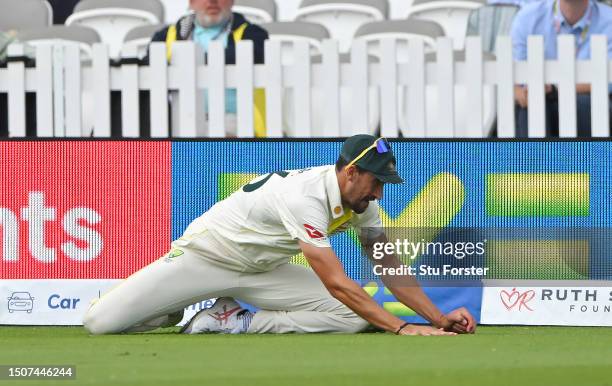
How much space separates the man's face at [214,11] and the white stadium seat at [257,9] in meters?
2.57

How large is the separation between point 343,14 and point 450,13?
3.51ft

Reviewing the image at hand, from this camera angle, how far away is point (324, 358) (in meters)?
6.55

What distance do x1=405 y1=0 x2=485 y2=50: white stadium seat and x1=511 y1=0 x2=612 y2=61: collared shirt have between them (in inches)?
93.9

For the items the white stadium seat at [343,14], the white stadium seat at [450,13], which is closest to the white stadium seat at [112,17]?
the white stadium seat at [343,14]

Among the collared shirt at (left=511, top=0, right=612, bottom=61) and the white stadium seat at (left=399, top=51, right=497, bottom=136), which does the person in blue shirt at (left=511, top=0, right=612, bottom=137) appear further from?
the white stadium seat at (left=399, top=51, right=497, bottom=136)

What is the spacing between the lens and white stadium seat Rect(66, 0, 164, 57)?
14734 mm

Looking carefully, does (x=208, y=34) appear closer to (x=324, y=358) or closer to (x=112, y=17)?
(x=112, y=17)

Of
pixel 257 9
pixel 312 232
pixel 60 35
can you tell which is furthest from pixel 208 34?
pixel 312 232

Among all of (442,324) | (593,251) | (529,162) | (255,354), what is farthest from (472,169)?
(255,354)

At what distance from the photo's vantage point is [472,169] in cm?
974

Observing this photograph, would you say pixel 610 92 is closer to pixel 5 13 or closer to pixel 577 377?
pixel 577 377

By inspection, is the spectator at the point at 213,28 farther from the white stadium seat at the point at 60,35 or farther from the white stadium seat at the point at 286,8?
the white stadium seat at the point at 286,8

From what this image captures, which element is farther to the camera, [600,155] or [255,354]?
[600,155]

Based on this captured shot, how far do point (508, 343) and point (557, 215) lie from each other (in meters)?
2.39
